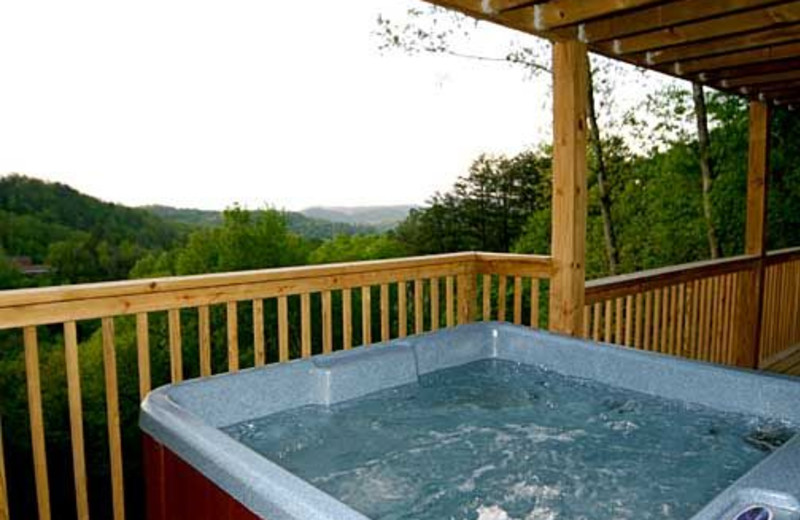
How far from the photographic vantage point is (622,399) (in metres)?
2.55

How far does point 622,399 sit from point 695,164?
7.46 meters

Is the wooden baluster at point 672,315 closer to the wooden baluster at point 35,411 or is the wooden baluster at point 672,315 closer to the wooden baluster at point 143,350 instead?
the wooden baluster at point 143,350

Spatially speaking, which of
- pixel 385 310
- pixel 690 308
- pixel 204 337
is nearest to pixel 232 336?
pixel 204 337

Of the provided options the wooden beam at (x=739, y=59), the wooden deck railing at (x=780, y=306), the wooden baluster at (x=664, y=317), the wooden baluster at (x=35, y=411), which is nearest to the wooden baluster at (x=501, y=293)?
the wooden baluster at (x=664, y=317)

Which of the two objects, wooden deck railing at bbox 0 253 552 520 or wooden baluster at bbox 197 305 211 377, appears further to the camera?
wooden baluster at bbox 197 305 211 377

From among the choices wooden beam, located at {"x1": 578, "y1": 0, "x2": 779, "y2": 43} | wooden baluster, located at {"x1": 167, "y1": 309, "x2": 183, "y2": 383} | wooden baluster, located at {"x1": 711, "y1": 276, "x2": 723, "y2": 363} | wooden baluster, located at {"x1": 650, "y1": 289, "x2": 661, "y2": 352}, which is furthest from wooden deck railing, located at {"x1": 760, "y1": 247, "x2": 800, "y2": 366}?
wooden baluster, located at {"x1": 167, "y1": 309, "x2": 183, "y2": 383}

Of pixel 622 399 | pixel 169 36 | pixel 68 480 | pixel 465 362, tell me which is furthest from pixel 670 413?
pixel 169 36

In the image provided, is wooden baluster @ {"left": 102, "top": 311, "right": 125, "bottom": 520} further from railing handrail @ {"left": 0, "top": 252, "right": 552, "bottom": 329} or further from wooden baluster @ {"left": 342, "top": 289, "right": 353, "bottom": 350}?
wooden baluster @ {"left": 342, "top": 289, "right": 353, "bottom": 350}

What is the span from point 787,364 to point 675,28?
11.3 ft

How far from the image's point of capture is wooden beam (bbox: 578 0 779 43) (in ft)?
8.76

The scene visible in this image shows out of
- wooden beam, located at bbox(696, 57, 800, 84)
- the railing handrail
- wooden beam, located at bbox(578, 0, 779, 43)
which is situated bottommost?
the railing handrail

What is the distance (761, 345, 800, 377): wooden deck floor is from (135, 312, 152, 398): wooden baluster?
4.62 metres

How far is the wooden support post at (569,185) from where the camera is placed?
3145 mm

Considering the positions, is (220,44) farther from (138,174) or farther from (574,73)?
(574,73)
